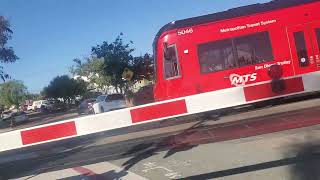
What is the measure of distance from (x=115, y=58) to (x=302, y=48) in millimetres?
36172

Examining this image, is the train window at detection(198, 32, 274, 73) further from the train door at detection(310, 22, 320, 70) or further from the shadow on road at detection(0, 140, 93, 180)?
the shadow on road at detection(0, 140, 93, 180)

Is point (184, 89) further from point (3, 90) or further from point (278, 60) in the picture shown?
point (3, 90)

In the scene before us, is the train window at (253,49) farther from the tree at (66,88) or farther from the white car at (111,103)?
the tree at (66,88)

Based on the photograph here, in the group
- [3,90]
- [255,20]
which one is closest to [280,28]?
[255,20]

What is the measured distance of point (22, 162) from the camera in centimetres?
1429

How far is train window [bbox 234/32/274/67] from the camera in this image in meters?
17.3

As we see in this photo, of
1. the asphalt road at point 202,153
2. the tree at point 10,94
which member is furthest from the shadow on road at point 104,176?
the tree at point 10,94

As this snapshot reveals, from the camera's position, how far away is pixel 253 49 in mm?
17438

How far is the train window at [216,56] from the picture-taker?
1744 cm

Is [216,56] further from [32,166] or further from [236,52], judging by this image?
[32,166]

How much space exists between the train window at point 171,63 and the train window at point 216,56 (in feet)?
2.57

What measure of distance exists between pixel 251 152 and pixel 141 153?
301cm

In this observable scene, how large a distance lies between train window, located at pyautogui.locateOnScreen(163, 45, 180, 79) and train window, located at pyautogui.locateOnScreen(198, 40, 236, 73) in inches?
30.8

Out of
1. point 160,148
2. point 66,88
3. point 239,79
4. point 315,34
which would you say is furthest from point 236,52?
point 66,88
